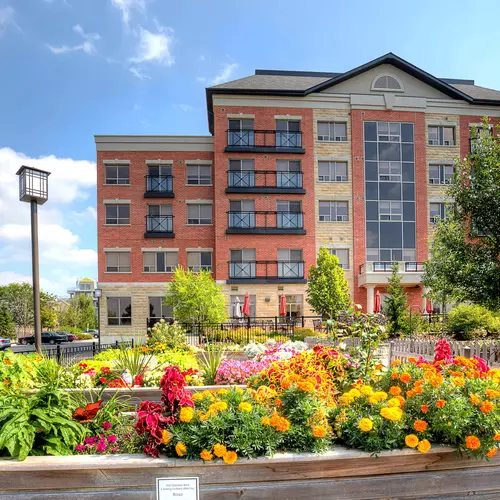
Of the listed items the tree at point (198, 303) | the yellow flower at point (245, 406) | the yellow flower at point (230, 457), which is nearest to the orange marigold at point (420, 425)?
the yellow flower at point (245, 406)

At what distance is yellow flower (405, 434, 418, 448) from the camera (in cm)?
361

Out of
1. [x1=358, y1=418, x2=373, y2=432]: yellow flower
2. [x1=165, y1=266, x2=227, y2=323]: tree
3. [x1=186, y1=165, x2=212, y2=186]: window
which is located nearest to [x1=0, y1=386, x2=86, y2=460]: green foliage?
[x1=358, y1=418, x2=373, y2=432]: yellow flower

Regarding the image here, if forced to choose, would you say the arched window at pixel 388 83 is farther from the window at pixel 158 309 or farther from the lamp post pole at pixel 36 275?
the lamp post pole at pixel 36 275

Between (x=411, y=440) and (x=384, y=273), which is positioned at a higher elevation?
(x=384, y=273)

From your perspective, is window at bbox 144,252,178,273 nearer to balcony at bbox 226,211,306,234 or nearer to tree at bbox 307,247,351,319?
balcony at bbox 226,211,306,234

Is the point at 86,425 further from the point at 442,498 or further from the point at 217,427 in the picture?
the point at 442,498

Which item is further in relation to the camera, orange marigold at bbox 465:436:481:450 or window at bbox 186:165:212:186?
window at bbox 186:165:212:186

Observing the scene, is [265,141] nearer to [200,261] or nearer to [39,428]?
[200,261]

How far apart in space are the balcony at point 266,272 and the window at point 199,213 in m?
3.73

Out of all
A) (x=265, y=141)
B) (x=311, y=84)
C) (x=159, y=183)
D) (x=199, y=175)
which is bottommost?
Answer: (x=159, y=183)

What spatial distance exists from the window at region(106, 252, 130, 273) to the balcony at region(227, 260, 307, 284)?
719 centimetres

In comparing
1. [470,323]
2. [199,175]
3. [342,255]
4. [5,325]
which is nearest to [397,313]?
[470,323]

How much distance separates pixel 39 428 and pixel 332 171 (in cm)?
2907

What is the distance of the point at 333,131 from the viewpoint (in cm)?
3108
